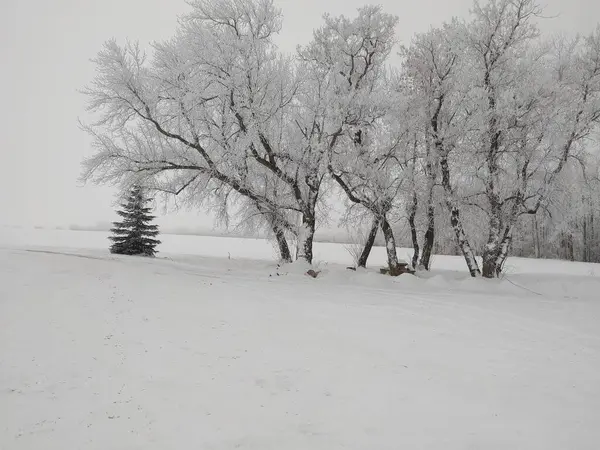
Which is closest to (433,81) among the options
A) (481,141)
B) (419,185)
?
(481,141)

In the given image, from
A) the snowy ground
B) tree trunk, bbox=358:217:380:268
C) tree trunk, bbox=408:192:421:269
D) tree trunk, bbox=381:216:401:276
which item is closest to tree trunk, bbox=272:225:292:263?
tree trunk, bbox=358:217:380:268

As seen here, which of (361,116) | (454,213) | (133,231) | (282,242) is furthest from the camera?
(133,231)

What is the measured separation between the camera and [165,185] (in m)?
17.9

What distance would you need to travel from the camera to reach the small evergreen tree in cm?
2130

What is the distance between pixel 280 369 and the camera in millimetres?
5988

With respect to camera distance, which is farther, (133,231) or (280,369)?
(133,231)

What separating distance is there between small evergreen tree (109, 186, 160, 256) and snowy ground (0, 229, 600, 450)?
1049cm

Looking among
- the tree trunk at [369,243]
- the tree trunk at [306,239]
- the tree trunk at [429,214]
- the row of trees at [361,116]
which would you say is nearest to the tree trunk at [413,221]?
the row of trees at [361,116]

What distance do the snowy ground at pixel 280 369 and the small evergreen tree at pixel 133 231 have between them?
10.5m

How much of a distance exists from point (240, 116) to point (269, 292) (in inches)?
305

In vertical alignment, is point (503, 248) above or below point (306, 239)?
below

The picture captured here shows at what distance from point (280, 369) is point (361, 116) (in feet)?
41.6

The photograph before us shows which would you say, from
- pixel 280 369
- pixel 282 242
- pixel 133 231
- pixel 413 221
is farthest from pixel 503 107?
pixel 133 231

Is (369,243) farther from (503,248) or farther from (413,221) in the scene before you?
(503,248)
